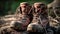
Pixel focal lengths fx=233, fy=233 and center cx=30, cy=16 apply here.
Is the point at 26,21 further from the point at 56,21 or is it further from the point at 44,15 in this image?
the point at 56,21

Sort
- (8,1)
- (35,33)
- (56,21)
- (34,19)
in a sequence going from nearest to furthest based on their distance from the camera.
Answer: (35,33), (34,19), (56,21), (8,1)

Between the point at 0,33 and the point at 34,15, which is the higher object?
the point at 34,15

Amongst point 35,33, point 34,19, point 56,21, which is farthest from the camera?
point 56,21

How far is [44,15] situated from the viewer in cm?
295

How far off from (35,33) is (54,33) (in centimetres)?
31

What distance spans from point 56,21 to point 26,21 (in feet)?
2.72

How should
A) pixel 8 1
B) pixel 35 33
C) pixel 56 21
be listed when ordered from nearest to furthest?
pixel 35 33, pixel 56 21, pixel 8 1

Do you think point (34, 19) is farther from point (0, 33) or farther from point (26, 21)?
point (0, 33)

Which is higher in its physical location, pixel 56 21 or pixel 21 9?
pixel 21 9

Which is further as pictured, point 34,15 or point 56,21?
point 56,21

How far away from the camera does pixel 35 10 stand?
2945 millimetres

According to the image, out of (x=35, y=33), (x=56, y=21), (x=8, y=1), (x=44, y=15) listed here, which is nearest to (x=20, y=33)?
(x=35, y=33)

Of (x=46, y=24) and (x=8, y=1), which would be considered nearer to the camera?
(x=46, y=24)

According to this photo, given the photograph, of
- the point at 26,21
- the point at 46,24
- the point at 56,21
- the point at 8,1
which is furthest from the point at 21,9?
the point at 8,1
